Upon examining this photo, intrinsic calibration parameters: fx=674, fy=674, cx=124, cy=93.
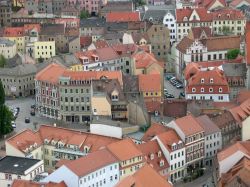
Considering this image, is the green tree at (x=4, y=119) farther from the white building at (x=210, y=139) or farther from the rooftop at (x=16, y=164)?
the white building at (x=210, y=139)

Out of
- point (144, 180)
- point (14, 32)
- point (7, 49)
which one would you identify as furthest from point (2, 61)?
point (144, 180)

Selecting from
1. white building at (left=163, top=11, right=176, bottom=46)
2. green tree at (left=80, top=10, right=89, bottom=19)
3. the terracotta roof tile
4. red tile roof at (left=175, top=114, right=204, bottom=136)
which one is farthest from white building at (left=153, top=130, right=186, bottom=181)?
green tree at (left=80, top=10, right=89, bottom=19)

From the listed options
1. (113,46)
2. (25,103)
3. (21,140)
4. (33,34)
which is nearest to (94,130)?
(21,140)

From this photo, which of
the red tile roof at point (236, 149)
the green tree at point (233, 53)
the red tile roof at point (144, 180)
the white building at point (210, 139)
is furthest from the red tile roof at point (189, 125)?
the green tree at point (233, 53)

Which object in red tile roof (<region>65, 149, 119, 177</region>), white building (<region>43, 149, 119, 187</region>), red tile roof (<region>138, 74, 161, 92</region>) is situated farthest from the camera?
red tile roof (<region>138, 74, 161, 92</region>)

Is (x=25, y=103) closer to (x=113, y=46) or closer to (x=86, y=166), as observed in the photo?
(x=113, y=46)

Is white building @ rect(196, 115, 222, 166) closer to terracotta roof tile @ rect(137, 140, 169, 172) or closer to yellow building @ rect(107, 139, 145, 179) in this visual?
terracotta roof tile @ rect(137, 140, 169, 172)
